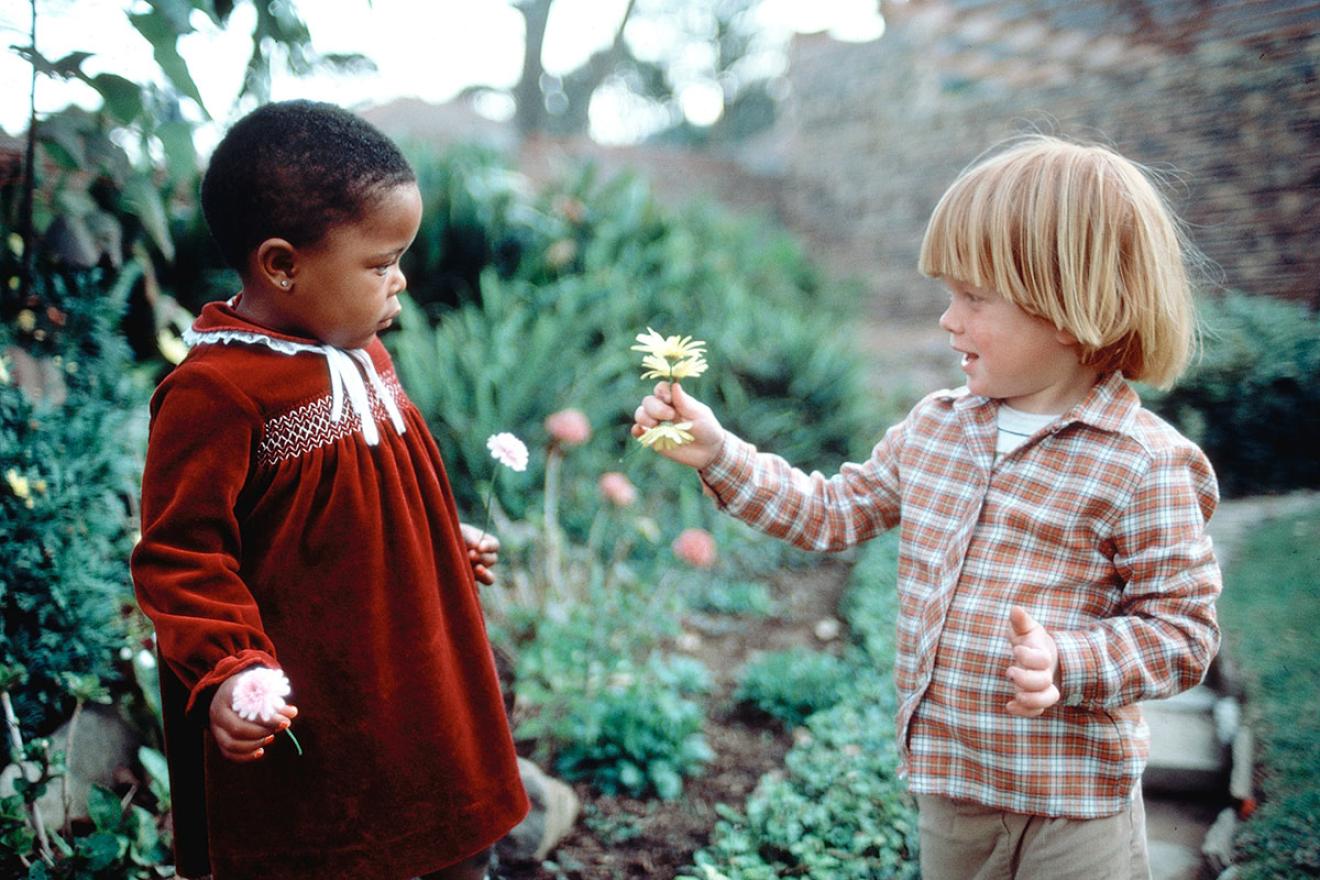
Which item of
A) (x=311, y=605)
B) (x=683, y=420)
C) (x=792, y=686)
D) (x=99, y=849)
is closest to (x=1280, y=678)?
(x=792, y=686)

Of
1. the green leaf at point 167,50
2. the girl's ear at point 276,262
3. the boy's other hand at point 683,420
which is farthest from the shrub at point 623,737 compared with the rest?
the green leaf at point 167,50

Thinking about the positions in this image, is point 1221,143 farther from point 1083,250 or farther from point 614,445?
point 1083,250

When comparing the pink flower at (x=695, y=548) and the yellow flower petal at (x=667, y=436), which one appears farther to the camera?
the pink flower at (x=695, y=548)

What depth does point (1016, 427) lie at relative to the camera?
1590mm

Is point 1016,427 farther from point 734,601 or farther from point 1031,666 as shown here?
point 734,601

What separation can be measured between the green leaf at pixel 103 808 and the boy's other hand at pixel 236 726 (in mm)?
1033

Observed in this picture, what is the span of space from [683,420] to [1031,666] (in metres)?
0.70

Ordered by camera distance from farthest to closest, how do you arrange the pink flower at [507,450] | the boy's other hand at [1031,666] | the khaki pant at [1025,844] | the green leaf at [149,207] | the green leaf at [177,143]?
the green leaf at [149,207] → the green leaf at [177,143] → the pink flower at [507,450] → the khaki pant at [1025,844] → the boy's other hand at [1031,666]

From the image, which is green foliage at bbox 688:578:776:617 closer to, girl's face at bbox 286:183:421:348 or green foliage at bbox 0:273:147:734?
green foliage at bbox 0:273:147:734

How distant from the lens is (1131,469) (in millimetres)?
1439

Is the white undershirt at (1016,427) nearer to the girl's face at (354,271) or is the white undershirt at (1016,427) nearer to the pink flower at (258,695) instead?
the girl's face at (354,271)

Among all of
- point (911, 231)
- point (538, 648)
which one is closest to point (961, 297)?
point (538, 648)

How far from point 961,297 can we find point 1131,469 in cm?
39

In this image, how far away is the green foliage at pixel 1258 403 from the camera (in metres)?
4.70
